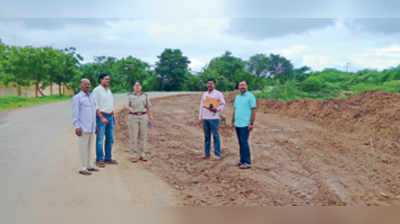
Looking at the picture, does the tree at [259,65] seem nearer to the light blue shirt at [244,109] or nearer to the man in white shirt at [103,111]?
the light blue shirt at [244,109]

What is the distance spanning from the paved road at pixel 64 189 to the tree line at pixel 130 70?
20.3m

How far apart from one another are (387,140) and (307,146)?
280cm

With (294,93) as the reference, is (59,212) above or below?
below

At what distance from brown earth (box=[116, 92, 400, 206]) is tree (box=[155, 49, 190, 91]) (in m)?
24.6

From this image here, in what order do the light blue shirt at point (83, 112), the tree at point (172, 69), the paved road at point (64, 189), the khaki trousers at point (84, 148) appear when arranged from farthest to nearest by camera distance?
the tree at point (172, 69), the khaki trousers at point (84, 148), the light blue shirt at point (83, 112), the paved road at point (64, 189)

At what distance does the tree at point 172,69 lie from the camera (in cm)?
3894

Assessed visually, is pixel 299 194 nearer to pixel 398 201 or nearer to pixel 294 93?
pixel 398 201

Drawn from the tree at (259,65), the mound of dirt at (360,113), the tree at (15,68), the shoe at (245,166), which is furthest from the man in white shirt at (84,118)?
the tree at (259,65)

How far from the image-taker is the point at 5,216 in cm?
378

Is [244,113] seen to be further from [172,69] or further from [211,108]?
[172,69]

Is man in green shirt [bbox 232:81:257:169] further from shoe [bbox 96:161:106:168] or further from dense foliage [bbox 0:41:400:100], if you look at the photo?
dense foliage [bbox 0:41:400:100]

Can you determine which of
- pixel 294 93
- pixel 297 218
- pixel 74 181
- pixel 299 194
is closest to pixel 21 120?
pixel 74 181

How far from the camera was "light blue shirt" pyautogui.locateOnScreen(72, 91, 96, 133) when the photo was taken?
520cm

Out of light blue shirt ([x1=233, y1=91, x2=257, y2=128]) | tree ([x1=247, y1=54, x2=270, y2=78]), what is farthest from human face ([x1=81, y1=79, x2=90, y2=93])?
tree ([x1=247, y1=54, x2=270, y2=78])
